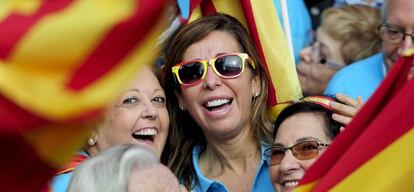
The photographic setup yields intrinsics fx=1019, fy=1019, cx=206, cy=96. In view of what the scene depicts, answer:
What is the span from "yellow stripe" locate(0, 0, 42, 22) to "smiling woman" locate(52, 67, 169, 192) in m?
2.35

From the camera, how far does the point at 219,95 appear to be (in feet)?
14.3

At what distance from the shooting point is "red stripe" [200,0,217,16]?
15.8 feet

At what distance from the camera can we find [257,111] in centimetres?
444

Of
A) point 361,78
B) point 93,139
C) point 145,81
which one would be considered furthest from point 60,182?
point 361,78

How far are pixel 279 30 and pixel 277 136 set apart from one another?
854 millimetres

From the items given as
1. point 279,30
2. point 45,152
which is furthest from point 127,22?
point 279,30

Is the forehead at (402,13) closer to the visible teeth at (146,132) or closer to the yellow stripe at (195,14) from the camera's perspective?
the yellow stripe at (195,14)

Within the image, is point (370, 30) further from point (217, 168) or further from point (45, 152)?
point (45, 152)

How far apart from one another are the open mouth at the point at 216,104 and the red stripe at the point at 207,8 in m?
0.59

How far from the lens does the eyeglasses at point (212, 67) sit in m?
4.31

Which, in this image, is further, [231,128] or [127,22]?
[231,128]

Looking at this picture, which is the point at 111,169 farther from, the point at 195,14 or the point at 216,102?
the point at 195,14

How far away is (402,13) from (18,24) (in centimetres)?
308

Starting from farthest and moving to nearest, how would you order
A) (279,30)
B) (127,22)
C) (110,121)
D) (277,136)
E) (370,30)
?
(370,30) < (279,30) < (110,121) < (277,136) < (127,22)
